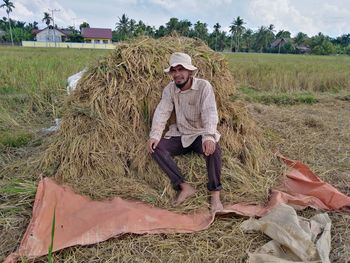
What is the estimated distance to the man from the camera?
254 cm

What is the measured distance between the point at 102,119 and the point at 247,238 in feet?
5.26

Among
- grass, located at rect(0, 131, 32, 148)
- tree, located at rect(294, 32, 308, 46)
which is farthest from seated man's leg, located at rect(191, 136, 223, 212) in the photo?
tree, located at rect(294, 32, 308, 46)

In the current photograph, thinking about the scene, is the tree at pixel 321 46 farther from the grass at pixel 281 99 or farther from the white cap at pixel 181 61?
the white cap at pixel 181 61

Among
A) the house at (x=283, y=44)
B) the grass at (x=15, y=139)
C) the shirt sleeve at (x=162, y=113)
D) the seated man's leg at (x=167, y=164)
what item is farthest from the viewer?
the house at (x=283, y=44)

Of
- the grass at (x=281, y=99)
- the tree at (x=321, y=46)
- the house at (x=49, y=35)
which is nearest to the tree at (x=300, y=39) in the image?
the tree at (x=321, y=46)

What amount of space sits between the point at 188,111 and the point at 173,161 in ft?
1.49

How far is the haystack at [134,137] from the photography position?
2.71 meters

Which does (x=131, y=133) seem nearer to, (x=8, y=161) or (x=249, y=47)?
(x=8, y=161)

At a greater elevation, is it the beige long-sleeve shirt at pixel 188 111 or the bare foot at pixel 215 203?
the beige long-sleeve shirt at pixel 188 111

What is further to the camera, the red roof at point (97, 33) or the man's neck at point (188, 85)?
the red roof at point (97, 33)

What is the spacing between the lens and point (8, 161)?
3340mm

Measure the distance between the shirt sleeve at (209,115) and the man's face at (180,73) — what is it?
196 mm

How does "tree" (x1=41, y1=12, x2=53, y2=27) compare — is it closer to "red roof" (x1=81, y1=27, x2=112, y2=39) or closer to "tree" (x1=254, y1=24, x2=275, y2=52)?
"red roof" (x1=81, y1=27, x2=112, y2=39)

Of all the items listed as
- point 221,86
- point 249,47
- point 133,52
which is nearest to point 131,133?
point 133,52
